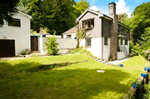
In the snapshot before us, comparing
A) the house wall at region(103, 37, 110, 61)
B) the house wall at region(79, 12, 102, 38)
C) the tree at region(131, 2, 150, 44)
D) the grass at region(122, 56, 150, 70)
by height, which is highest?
the tree at region(131, 2, 150, 44)

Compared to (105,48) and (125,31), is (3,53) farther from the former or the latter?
(125,31)

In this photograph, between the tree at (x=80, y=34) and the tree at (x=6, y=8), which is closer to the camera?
the tree at (x=6, y=8)

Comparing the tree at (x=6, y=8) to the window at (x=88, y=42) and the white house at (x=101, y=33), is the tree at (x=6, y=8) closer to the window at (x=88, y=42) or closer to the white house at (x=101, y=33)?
the white house at (x=101, y=33)

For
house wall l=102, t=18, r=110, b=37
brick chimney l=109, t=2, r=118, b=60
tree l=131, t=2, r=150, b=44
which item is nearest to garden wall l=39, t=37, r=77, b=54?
house wall l=102, t=18, r=110, b=37

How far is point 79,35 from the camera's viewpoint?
63.7 ft

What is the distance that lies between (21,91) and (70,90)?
7.43 feet

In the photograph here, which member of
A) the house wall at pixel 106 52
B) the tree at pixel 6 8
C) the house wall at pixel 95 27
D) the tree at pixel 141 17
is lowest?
the house wall at pixel 106 52

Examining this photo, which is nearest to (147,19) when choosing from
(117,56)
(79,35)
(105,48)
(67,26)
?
(117,56)

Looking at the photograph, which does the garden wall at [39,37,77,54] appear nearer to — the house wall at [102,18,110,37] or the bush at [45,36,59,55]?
the bush at [45,36,59,55]

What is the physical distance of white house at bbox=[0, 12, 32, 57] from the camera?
44.5 ft

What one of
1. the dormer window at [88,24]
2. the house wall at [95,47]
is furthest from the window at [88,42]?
the dormer window at [88,24]

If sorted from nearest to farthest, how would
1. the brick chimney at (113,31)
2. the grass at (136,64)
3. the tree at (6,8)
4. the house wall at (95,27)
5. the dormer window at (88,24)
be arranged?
the tree at (6,8), the grass at (136,64), the house wall at (95,27), the dormer window at (88,24), the brick chimney at (113,31)

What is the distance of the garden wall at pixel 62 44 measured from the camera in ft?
50.3

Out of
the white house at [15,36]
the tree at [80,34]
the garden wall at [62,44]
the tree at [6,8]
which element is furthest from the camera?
the tree at [80,34]
